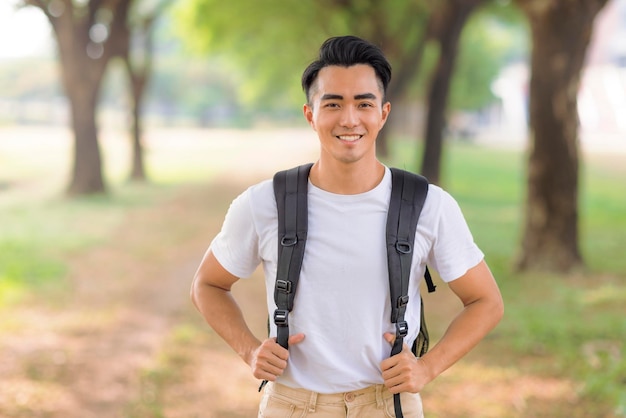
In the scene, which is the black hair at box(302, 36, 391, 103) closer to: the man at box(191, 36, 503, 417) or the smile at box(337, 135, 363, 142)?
the man at box(191, 36, 503, 417)

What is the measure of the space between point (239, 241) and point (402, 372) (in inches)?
25.1

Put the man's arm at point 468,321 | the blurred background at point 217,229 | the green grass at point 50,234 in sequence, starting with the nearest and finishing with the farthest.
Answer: the man's arm at point 468,321
the blurred background at point 217,229
the green grass at point 50,234

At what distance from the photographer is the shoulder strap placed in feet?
8.54

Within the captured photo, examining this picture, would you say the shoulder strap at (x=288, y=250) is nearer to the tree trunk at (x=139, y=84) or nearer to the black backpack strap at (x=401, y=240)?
the black backpack strap at (x=401, y=240)

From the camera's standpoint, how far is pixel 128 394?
259 inches

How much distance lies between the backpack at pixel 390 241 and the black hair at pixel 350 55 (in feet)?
1.13

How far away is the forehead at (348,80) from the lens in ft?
8.72

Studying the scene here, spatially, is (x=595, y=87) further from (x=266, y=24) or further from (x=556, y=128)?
(x=556, y=128)

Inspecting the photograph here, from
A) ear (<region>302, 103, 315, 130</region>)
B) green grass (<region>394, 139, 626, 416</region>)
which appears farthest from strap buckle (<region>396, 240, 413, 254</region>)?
green grass (<region>394, 139, 626, 416</region>)

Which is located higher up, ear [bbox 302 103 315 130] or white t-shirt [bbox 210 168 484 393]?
ear [bbox 302 103 315 130]

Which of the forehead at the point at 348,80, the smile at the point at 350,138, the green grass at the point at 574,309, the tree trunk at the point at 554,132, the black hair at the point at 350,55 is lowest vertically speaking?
the green grass at the point at 574,309

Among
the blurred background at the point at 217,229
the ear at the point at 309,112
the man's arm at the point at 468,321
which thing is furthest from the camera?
the blurred background at the point at 217,229

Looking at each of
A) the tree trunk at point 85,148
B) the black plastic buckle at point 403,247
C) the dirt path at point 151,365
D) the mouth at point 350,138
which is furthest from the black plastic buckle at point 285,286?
the tree trunk at point 85,148

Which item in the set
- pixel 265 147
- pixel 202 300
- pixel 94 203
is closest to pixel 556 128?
pixel 202 300
